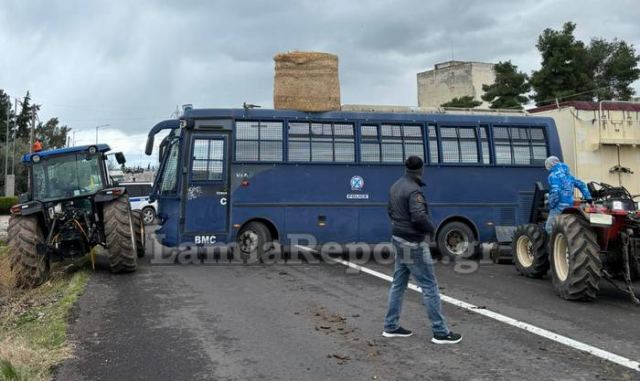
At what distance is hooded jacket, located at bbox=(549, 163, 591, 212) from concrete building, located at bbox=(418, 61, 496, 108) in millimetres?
39870

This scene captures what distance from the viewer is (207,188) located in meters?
12.5

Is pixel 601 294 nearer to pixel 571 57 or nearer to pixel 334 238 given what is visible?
pixel 334 238

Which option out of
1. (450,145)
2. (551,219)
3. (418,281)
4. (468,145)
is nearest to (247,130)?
(450,145)

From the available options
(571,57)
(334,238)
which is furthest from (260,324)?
(571,57)

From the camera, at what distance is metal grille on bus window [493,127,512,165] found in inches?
552

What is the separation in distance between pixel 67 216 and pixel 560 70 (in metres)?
30.2

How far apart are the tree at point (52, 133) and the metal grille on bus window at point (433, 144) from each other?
212 feet

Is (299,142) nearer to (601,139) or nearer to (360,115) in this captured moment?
(360,115)

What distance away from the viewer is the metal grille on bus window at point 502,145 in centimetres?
1402

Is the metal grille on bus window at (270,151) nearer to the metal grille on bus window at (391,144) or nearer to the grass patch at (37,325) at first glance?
the metal grille on bus window at (391,144)

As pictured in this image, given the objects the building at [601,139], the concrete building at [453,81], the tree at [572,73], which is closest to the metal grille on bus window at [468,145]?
the building at [601,139]

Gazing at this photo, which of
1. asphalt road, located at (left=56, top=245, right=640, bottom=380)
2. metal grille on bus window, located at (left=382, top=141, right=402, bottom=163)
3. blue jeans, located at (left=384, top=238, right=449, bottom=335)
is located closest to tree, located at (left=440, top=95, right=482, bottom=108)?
metal grille on bus window, located at (left=382, top=141, right=402, bottom=163)

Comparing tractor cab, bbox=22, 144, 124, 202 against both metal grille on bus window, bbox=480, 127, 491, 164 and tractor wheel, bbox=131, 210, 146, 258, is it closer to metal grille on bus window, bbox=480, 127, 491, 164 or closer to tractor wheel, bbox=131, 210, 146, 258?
tractor wheel, bbox=131, 210, 146, 258

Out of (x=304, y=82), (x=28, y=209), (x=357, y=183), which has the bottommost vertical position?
(x=28, y=209)
